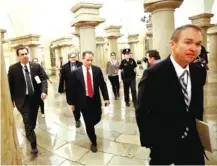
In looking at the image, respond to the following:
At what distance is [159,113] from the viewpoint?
192 cm

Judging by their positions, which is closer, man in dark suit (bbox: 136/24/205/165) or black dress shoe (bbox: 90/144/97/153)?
man in dark suit (bbox: 136/24/205/165)

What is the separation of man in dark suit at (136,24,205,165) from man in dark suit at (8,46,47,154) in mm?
2600

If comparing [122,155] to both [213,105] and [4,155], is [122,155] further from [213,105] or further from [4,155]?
[213,105]

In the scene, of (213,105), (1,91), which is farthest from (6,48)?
(1,91)

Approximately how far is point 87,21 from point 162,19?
249 cm

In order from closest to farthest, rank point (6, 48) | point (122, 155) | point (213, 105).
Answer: point (122, 155), point (213, 105), point (6, 48)

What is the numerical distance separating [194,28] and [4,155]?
1.74 m

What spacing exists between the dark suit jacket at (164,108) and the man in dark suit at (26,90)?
259 centimetres

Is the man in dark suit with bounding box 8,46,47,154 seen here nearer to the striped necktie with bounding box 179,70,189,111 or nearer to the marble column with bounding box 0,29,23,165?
the marble column with bounding box 0,29,23,165

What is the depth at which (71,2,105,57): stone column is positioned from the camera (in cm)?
696

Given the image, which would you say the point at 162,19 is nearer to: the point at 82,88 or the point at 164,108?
the point at 82,88

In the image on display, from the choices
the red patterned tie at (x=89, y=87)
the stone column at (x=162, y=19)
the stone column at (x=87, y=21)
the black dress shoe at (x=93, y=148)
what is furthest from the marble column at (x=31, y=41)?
the black dress shoe at (x=93, y=148)

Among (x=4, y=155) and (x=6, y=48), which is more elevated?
(x=6, y=48)

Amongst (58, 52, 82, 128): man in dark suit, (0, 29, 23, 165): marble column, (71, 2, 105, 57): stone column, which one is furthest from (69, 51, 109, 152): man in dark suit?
(71, 2, 105, 57): stone column
